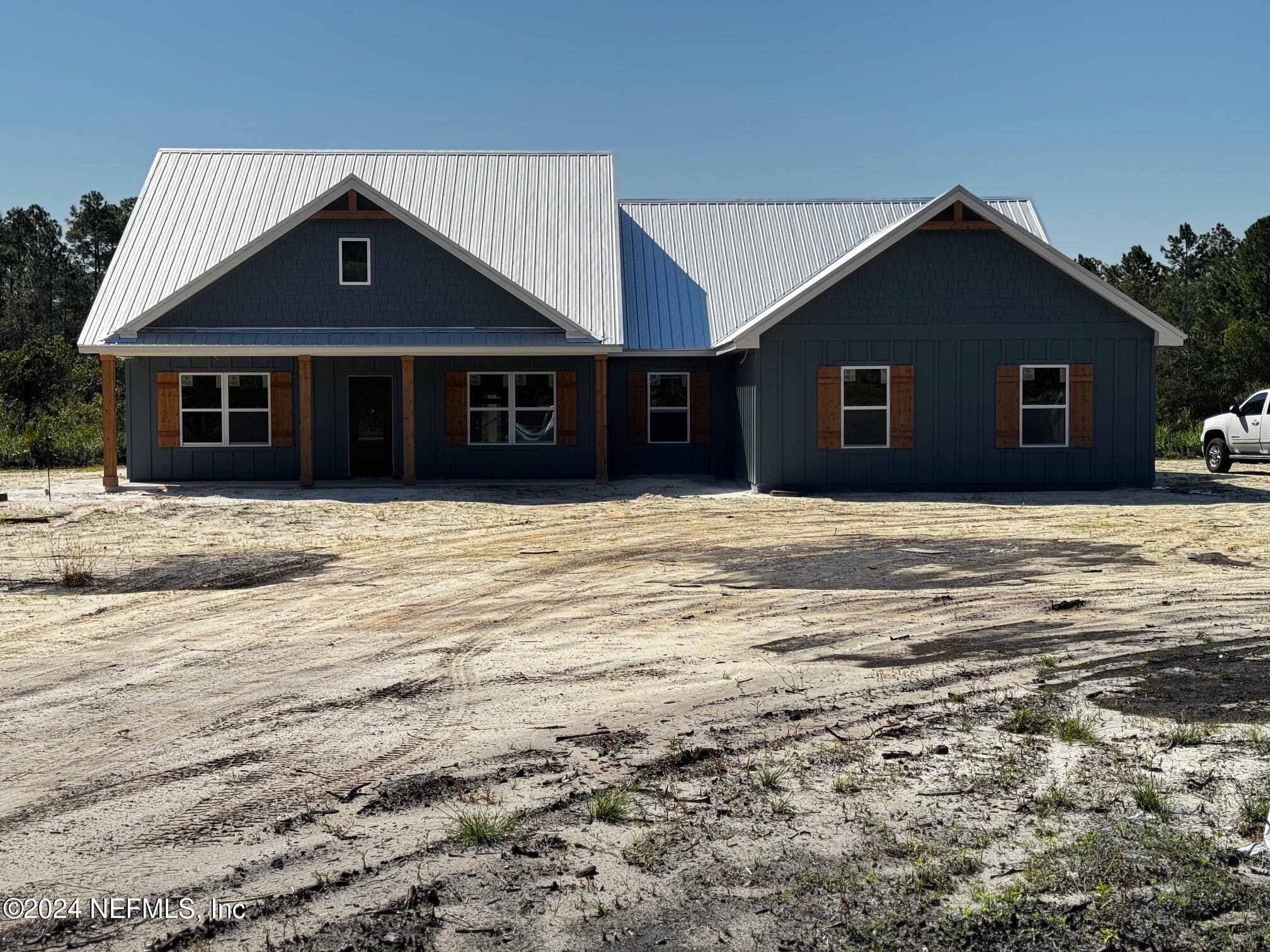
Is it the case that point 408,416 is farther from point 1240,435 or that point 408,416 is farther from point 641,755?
point 1240,435

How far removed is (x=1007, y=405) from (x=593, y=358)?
7707 mm

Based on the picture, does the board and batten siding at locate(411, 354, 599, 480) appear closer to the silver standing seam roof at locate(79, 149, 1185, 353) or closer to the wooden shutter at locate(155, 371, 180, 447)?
the silver standing seam roof at locate(79, 149, 1185, 353)

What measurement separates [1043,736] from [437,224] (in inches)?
893

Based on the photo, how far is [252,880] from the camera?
441 centimetres

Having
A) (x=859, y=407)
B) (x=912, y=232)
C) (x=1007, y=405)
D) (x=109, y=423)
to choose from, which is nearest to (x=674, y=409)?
(x=859, y=407)

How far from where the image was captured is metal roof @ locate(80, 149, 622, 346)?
23.7 m

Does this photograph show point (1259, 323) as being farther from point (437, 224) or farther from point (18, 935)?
point (18, 935)

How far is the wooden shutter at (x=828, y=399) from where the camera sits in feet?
68.1

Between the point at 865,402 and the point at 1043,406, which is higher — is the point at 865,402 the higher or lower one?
the higher one

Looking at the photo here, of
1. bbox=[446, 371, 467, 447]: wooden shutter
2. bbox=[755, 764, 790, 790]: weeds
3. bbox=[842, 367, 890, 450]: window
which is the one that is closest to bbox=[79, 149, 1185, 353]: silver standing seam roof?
bbox=[446, 371, 467, 447]: wooden shutter

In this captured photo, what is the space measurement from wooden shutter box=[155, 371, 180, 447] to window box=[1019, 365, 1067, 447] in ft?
49.6

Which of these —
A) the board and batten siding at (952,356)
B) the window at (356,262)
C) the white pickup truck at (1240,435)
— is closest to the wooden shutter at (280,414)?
the window at (356,262)

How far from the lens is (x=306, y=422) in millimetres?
21312

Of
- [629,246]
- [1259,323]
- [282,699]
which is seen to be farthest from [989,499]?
[1259,323]
